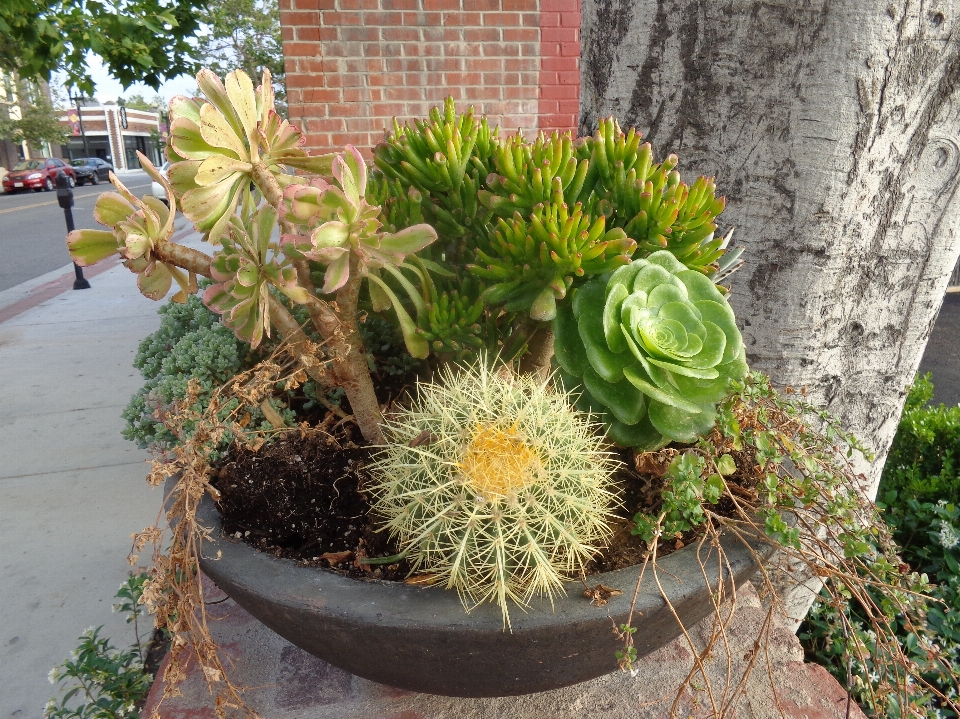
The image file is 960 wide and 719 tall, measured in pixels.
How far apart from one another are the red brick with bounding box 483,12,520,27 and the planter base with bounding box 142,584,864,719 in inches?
214

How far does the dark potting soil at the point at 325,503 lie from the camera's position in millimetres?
1110

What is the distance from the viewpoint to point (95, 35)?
5.09 meters

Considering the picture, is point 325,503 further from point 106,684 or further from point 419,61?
point 419,61

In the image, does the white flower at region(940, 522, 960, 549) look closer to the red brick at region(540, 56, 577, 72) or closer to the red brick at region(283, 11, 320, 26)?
the red brick at region(540, 56, 577, 72)

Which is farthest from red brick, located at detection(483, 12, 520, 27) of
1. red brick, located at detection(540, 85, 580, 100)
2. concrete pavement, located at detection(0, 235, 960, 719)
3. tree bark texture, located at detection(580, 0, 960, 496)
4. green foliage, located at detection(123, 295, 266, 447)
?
green foliage, located at detection(123, 295, 266, 447)

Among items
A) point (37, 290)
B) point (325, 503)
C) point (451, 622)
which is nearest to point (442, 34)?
point (325, 503)

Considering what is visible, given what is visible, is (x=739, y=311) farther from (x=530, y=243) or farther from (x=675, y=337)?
(x=530, y=243)

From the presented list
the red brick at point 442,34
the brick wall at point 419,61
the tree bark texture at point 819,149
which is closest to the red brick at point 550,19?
the brick wall at point 419,61

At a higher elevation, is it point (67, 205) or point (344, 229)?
point (344, 229)

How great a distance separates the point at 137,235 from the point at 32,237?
1553 cm

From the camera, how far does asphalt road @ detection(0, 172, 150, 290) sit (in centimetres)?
962

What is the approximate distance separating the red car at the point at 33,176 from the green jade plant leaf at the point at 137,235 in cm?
3094

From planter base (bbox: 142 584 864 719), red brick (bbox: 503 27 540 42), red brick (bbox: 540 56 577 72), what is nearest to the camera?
planter base (bbox: 142 584 864 719)

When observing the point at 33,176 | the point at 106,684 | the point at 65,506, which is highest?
the point at 33,176
